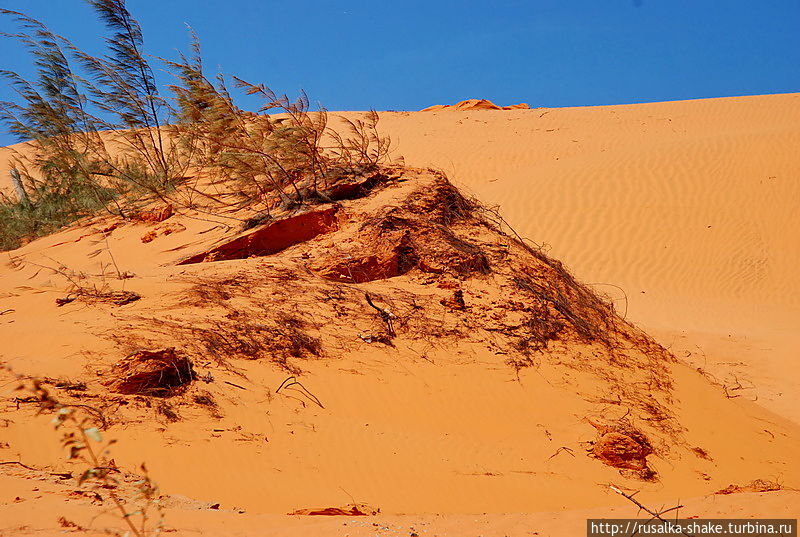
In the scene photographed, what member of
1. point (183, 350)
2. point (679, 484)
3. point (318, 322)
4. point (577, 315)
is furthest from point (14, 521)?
point (577, 315)

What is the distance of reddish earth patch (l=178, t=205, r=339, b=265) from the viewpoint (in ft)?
23.3

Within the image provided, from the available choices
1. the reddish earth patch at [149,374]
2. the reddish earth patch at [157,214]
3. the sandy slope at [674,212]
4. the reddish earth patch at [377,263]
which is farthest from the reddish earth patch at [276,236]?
the sandy slope at [674,212]

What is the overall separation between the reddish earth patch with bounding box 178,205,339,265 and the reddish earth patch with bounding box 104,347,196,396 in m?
2.98

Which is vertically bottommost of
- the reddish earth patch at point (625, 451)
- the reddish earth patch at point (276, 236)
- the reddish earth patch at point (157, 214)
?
the reddish earth patch at point (625, 451)

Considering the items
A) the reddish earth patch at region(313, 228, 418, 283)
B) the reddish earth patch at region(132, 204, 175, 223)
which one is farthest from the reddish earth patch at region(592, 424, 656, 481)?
the reddish earth patch at region(132, 204, 175, 223)

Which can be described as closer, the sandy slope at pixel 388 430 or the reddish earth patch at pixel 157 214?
the sandy slope at pixel 388 430

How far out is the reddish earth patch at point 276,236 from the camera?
7094mm

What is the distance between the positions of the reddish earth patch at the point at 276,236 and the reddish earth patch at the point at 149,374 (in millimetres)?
2982

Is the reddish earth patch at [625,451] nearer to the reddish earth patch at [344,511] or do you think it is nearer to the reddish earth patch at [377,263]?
the reddish earth patch at [344,511]

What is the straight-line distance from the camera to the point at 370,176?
7879 millimetres

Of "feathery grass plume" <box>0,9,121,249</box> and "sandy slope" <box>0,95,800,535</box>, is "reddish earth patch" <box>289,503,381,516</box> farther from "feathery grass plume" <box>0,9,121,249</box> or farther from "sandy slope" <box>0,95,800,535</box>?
"feathery grass plume" <box>0,9,121,249</box>

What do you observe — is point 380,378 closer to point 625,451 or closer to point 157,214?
point 625,451

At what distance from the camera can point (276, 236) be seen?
7188 millimetres

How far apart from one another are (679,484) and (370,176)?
193 inches
